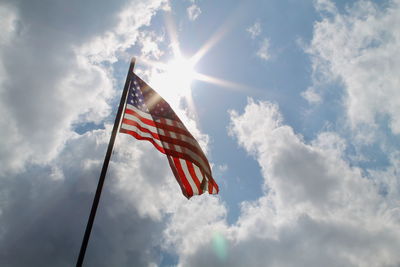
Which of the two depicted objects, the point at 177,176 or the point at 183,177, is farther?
the point at 183,177

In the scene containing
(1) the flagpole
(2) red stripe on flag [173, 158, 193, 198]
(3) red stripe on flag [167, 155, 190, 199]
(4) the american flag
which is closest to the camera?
(1) the flagpole

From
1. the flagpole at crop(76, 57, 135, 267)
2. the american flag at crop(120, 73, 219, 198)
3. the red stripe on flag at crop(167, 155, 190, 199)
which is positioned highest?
the american flag at crop(120, 73, 219, 198)

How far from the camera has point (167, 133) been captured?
14359mm

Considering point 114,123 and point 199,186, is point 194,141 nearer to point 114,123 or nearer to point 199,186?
point 199,186

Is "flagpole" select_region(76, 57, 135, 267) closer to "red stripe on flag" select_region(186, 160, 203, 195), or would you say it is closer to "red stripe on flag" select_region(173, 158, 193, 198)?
"red stripe on flag" select_region(173, 158, 193, 198)

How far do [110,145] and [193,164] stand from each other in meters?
5.10

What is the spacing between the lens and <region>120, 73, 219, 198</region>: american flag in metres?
14.2

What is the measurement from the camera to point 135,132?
14.1 m

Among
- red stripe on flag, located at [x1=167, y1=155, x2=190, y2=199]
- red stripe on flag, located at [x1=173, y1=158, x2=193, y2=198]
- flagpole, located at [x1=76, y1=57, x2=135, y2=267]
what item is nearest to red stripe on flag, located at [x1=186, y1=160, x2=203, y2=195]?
red stripe on flag, located at [x1=173, y1=158, x2=193, y2=198]

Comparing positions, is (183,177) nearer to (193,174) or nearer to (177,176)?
(177,176)

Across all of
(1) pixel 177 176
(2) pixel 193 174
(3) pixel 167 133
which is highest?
(3) pixel 167 133

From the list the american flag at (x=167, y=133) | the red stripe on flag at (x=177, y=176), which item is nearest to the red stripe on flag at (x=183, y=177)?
the american flag at (x=167, y=133)

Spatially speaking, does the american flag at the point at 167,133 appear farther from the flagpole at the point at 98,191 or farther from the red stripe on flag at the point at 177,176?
the flagpole at the point at 98,191

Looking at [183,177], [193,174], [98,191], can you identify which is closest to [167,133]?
[183,177]
